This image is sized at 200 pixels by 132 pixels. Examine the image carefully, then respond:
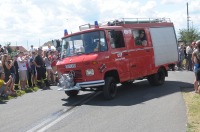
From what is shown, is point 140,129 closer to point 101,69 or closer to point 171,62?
point 101,69

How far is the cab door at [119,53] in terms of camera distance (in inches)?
473

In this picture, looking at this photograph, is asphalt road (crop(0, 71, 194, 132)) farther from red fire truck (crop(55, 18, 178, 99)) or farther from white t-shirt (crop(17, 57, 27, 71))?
white t-shirt (crop(17, 57, 27, 71))

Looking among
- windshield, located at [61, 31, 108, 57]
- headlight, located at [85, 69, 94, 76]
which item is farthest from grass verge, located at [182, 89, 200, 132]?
windshield, located at [61, 31, 108, 57]

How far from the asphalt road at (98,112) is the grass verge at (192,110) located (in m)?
0.15

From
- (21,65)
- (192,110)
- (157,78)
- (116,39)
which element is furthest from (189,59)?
(192,110)

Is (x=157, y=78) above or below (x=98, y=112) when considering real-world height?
above

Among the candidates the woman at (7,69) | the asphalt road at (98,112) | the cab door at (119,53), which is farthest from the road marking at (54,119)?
the woman at (7,69)

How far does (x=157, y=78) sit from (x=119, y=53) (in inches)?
130

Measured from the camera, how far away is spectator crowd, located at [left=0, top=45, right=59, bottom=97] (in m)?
14.2

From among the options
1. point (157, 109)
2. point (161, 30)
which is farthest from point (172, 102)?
point (161, 30)

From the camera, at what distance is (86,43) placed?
39.3 feet

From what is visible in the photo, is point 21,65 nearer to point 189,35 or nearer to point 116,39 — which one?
point 116,39

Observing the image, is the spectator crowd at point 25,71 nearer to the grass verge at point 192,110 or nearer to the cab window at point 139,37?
the cab window at point 139,37

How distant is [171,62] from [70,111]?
7286 millimetres
